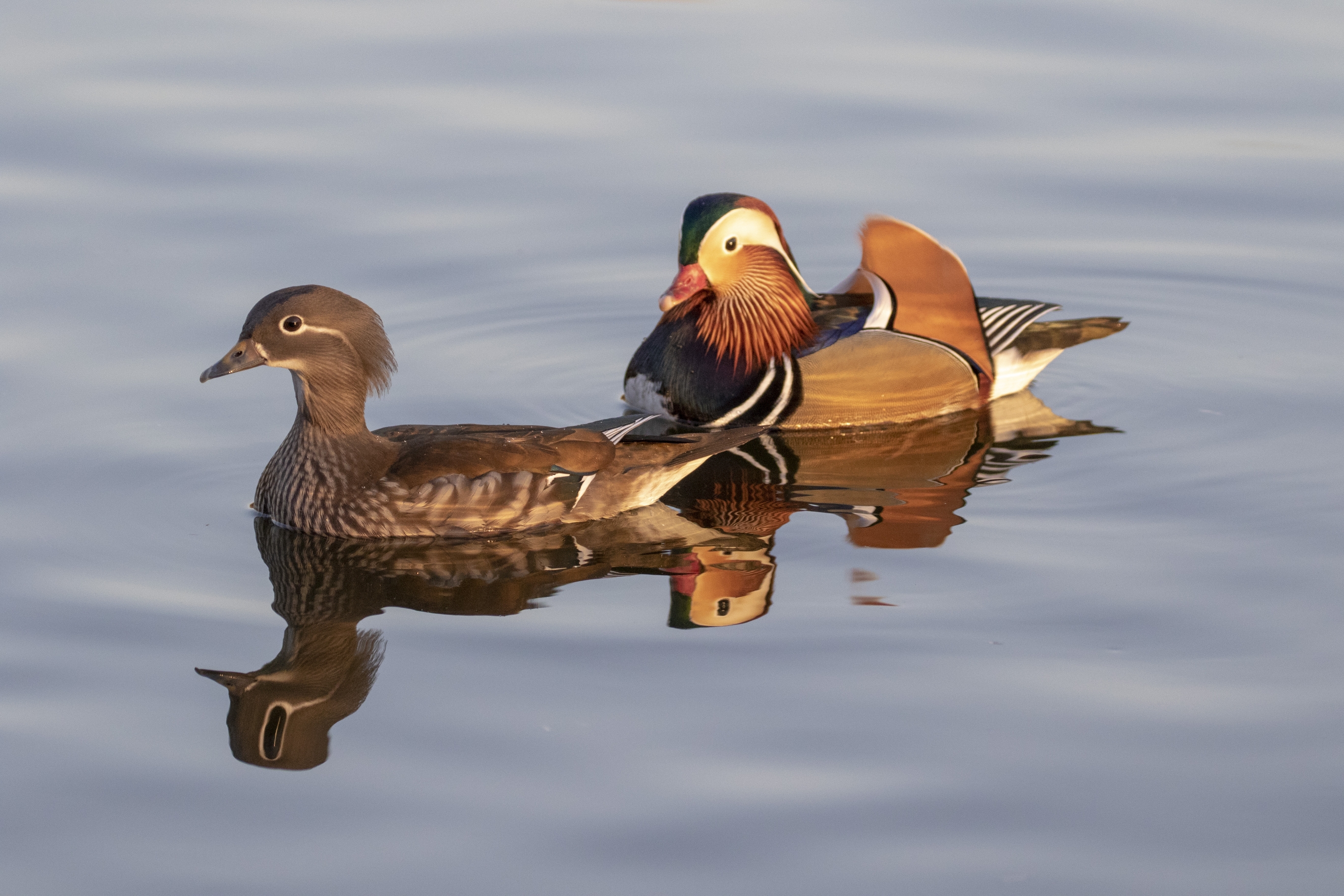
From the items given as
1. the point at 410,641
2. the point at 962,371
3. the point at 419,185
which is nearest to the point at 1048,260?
the point at 962,371

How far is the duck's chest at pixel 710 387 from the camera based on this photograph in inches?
404

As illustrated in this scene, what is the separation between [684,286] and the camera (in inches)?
406

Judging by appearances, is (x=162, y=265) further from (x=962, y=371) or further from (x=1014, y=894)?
(x=1014, y=894)

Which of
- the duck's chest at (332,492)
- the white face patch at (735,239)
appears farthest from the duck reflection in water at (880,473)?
the duck's chest at (332,492)

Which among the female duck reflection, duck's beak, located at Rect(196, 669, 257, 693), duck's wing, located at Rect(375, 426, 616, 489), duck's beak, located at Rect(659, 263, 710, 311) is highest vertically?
duck's beak, located at Rect(659, 263, 710, 311)

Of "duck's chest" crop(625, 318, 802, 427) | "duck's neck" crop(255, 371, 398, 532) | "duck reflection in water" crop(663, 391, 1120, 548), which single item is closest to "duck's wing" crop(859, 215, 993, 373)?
"duck reflection in water" crop(663, 391, 1120, 548)

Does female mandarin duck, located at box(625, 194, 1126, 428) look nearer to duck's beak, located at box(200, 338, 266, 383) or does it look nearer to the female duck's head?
the female duck's head

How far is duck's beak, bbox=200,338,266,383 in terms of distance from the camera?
26.9 feet

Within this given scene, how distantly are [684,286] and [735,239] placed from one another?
47 centimetres

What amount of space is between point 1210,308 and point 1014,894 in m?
6.92

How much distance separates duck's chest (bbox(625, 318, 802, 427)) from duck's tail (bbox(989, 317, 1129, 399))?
130cm

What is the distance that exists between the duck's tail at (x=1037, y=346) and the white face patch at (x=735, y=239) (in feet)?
4.32

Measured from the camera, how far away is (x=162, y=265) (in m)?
11.3

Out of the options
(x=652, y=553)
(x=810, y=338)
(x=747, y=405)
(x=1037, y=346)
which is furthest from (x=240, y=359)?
(x=1037, y=346)
